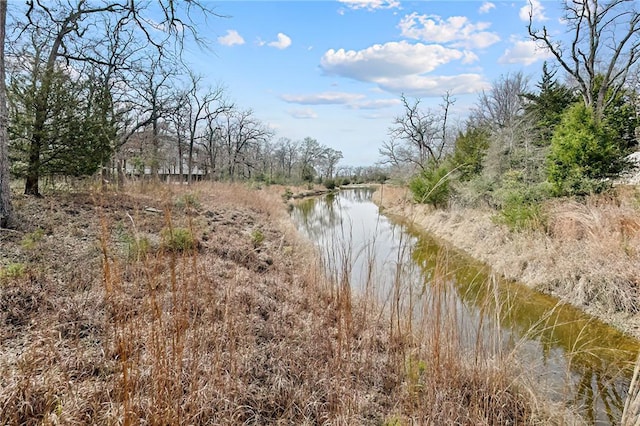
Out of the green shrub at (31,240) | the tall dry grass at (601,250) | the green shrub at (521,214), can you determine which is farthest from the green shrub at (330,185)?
the green shrub at (31,240)

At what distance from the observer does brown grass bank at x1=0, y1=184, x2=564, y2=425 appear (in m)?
1.61

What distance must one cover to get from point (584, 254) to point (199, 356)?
589 centimetres

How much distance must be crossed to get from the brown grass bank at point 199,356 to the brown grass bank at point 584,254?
1602mm

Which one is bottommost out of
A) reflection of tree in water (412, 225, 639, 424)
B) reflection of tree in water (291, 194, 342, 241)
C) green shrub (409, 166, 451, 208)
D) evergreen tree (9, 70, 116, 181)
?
reflection of tree in water (412, 225, 639, 424)

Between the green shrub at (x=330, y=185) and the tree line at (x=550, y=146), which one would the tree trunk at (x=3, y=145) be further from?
the green shrub at (x=330, y=185)

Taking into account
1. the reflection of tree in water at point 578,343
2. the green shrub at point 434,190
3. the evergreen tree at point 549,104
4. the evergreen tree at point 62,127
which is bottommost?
the reflection of tree in water at point 578,343

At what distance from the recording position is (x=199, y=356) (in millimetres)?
2141

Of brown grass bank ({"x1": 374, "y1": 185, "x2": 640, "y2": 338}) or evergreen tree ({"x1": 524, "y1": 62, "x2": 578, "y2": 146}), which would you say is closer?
brown grass bank ({"x1": 374, "y1": 185, "x2": 640, "y2": 338})

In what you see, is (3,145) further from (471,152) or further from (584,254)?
(471,152)

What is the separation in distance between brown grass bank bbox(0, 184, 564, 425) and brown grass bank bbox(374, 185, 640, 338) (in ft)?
5.25

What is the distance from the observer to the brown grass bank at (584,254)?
173 inches

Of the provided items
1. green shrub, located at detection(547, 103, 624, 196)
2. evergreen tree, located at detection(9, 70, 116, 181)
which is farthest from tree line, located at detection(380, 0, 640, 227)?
evergreen tree, located at detection(9, 70, 116, 181)

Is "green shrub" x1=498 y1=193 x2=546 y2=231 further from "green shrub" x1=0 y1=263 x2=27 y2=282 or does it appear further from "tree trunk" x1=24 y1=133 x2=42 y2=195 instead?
"tree trunk" x1=24 y1=133 x2=42 y2=195

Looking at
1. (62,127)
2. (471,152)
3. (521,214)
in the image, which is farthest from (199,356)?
(471,152)
